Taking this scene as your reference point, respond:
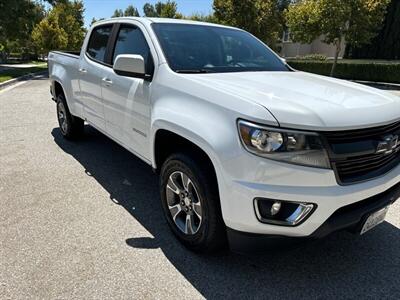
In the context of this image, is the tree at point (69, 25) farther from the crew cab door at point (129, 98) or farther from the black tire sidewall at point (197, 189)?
the black tire sidewall at point (197, 189)

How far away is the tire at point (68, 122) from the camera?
596cm

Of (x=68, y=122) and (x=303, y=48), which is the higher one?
(x=68, y=122)

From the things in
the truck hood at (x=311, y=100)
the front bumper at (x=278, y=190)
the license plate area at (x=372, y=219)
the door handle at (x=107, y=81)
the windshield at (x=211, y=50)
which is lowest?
the license plate area at (x=372, y=219)

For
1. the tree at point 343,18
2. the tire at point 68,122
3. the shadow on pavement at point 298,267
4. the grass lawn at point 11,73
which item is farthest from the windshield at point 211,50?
the tree at point 343,18

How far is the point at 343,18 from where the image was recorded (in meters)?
19.2

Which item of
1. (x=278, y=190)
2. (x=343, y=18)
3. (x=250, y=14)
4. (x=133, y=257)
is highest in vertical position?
(x=250, y=14)

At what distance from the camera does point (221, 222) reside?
2705 millimetres

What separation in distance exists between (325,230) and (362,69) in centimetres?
2137

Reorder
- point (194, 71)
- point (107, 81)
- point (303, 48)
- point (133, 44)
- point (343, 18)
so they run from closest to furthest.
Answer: point (194, 71), point (133, 44), point (107, 81), point (343, 18), point (303, 48)

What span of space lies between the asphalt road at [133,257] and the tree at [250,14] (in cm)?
2458

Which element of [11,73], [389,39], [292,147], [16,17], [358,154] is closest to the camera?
[292,147]

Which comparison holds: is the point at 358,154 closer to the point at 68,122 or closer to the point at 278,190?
the point at 278,190

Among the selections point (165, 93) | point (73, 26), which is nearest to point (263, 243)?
point (165, 93)

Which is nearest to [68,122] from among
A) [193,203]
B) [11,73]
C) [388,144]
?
[193,203]
